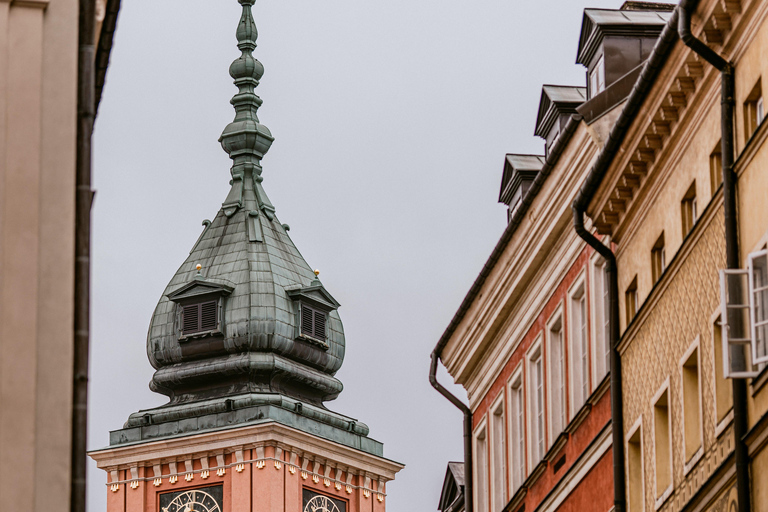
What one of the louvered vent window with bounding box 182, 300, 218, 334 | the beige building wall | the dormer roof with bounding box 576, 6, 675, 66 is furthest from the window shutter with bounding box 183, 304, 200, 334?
the beige building wall

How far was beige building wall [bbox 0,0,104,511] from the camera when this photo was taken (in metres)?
18.5

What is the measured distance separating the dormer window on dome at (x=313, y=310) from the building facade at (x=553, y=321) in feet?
221

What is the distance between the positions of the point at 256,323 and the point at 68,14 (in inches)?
3382

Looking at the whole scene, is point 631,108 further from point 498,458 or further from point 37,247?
point 498,458

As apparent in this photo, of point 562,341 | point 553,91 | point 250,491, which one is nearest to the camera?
point 562,341

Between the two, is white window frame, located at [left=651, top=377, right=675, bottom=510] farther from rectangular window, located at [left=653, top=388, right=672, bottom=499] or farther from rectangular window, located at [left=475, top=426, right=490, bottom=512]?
rectangular window, located at [left=475, top=426, right=490, bottom=512]

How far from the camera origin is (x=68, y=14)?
2041 centimetres

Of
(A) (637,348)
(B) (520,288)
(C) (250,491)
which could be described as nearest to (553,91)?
(B) (520,288)

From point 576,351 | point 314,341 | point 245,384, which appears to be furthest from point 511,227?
point 314,341

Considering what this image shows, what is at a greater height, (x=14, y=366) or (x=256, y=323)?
(x=256, y=323)

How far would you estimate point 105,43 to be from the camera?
80.1ft

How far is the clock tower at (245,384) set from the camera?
319 ft

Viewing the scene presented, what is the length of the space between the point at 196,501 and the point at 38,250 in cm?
7848

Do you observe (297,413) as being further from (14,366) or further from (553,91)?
(14,366)
